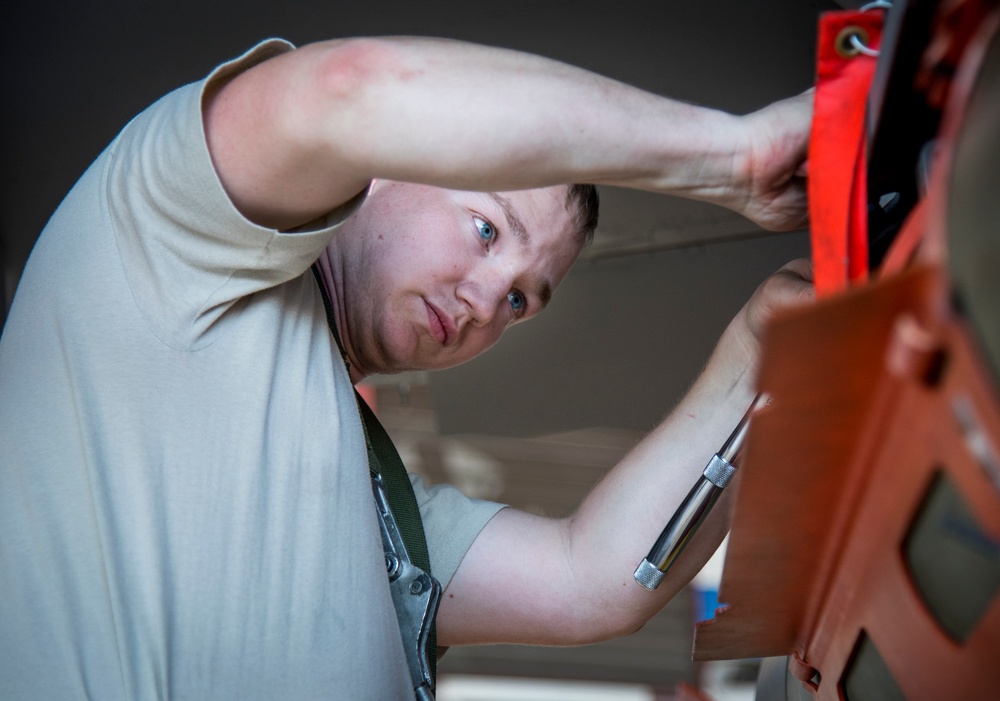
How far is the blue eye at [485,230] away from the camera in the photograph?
1.42 m

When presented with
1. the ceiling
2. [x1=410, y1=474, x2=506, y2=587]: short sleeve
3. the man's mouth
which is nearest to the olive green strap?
[x1=410, y1=474, x2=506, y2=587]: short sleeve

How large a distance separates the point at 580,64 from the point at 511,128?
2.92 feet

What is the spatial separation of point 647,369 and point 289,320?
1.12m

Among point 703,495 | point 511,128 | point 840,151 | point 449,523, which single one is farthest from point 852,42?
point 449,523

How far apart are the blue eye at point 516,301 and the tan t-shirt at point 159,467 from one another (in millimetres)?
575

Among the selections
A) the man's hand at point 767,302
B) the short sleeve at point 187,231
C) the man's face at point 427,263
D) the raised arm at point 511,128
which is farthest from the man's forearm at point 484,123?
the man's face at point 427,263

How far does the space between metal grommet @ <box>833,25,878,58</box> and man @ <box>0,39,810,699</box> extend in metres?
0.07

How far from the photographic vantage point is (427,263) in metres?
1.38

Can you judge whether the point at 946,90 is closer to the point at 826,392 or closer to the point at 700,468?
the point at 826,392

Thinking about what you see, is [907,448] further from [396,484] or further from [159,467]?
[396,484]

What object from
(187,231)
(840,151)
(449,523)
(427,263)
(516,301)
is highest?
(840,151)

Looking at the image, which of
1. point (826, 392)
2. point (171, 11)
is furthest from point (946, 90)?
point (171, 11)

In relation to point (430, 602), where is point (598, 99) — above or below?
above

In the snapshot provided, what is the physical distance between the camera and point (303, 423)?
106 centimetres
